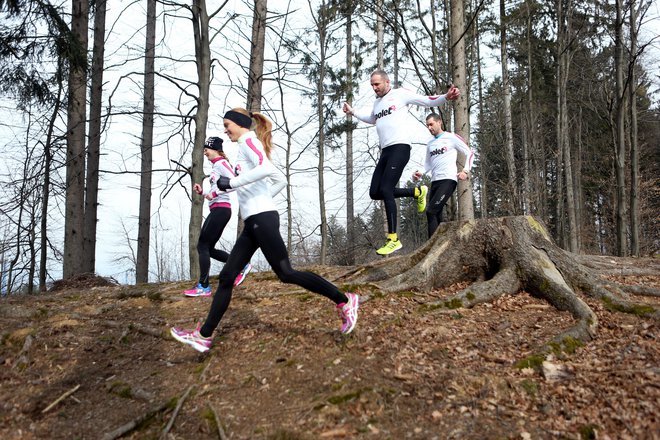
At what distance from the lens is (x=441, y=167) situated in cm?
696

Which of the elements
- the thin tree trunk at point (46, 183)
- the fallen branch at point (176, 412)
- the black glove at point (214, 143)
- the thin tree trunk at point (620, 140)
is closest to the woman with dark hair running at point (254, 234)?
the fallen branch at point (176, 412)

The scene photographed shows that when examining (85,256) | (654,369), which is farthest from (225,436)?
(85,256)

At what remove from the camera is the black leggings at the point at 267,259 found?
4008 millimetres

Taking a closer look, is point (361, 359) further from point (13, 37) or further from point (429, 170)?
point (13, 37)

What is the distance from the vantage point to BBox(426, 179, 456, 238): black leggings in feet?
22.5

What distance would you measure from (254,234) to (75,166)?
29.9 feet

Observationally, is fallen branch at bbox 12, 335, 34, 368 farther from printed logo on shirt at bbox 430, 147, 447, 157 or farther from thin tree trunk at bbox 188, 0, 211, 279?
printed logo on shirt at bbox 430, 147, 447, 157

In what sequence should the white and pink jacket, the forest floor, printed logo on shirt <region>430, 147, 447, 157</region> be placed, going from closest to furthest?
the forest floor
the white and pink jacket
printed logo on shirt <region>430, 147, 447, 157</region>

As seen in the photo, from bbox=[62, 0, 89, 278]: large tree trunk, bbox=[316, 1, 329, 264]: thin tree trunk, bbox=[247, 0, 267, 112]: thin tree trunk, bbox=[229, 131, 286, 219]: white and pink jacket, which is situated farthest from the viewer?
bbox=[316, 1, 329, 264]: thin tree trunk

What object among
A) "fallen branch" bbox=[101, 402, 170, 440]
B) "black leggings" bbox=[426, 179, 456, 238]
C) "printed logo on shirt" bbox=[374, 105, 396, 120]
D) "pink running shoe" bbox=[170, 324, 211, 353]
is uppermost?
"printed logo on shirt" bbox=[374, 105, 396, 120]

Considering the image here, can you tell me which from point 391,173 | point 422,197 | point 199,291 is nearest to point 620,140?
point 422,197

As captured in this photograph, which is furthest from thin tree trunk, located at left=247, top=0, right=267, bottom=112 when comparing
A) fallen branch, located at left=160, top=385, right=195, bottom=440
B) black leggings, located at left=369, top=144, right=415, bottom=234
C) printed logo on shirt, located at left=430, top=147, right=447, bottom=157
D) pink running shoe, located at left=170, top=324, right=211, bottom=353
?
fallen branch, located at left=160, top=385, right=195, bottom=440

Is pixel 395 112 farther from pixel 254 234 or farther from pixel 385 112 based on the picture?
pixel 254 234

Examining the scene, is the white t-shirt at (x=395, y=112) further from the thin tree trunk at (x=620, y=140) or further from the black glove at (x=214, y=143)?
the thin tree trunk at (x=620, y=140)
